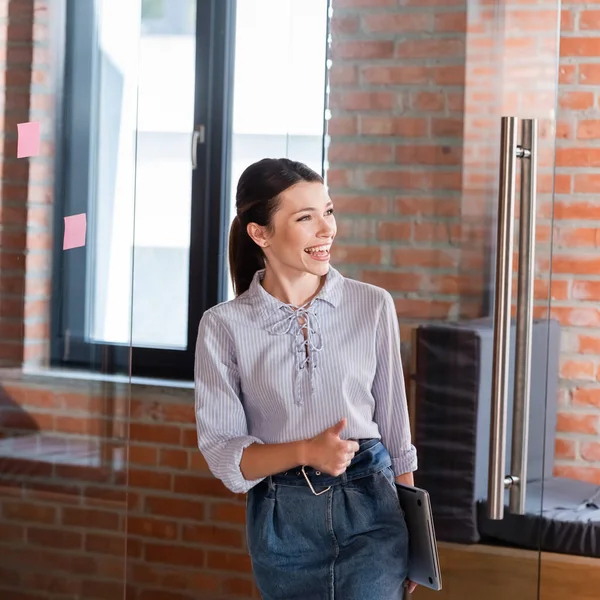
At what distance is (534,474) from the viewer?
214 centimetres

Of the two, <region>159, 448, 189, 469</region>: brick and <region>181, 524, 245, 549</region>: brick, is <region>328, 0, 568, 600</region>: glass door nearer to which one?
<region>181, 524, 245, 549</region>: brick

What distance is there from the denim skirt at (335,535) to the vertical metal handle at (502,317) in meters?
0.49

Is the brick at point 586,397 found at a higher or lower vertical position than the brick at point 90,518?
higher

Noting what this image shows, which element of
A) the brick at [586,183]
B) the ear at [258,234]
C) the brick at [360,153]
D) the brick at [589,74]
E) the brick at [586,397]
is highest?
the brick at [589,74]

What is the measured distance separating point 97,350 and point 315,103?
75 cm

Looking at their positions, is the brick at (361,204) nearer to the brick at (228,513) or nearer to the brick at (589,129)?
the brick at (228,513)

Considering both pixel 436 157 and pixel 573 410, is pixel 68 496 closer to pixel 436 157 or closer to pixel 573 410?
pixel 436 157

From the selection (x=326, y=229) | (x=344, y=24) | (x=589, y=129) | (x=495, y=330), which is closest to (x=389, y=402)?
(x=326, y=229)

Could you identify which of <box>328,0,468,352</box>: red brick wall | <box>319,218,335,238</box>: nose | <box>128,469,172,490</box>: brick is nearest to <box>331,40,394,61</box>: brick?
<box>328,0,468,352</box>: red brick wall

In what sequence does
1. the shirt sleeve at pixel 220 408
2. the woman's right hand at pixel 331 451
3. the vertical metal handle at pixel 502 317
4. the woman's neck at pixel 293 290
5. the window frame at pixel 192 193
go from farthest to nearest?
the window frame at pixel 192 193 → the vertical metal handle at pixel 502 317 → the woman's neck at pixel 293 290 → the shirt sleeve at pixel 220 408 → the woman's right hand at pixel 331 451

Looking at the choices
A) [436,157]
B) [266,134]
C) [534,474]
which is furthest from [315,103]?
[534,474]

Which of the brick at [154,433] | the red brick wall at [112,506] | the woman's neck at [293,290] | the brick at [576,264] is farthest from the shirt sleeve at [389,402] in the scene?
the brick at [576,264]

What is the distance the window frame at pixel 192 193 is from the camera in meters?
2.14

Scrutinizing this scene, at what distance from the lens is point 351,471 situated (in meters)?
1.62
